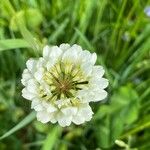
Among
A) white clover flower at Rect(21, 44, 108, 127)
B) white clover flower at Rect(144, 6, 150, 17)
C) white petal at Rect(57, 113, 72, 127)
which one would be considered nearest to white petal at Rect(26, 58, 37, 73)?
white clover flower at Rect(21, 44, 108, 127)

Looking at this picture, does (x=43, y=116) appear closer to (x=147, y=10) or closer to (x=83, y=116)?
(x=83, y=116)

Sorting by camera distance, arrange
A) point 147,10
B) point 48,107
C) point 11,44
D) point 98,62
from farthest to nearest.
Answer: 1. point 147,10
2. point 98,62
3. point 11,44
4. point 48,107

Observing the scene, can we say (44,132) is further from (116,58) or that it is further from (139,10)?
(139,10)

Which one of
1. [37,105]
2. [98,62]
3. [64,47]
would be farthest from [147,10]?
[37,105]

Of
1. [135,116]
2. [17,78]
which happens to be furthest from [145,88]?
[17,78]

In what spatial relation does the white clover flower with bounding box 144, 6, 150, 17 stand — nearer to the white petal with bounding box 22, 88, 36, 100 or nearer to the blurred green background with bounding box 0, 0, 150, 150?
the blurred green background with bounding box 0, 0, 150, 150

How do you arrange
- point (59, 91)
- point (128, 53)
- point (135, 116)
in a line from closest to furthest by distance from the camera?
point (59, 91), point (135, 116), point (128, 53)

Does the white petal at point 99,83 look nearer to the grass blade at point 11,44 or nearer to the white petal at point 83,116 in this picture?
the white petal at point 83,116
